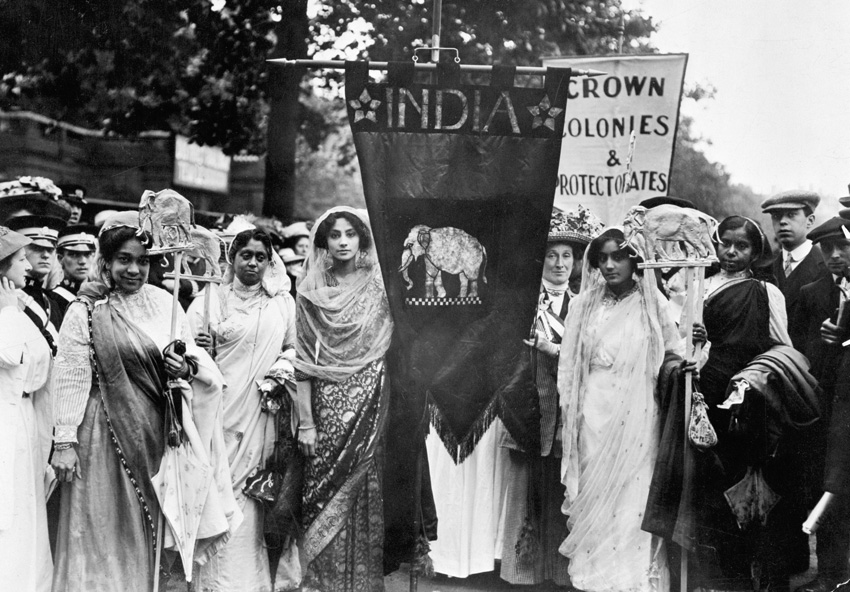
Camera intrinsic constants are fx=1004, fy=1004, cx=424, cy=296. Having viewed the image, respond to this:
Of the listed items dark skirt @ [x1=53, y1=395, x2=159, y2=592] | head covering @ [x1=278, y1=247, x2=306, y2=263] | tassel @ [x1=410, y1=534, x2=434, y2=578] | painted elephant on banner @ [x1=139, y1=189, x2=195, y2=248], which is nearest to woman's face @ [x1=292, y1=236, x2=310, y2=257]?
head covering @ [x1=278, y1=247, x2=306, y2=263]

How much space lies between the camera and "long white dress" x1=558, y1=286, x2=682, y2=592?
4.99m

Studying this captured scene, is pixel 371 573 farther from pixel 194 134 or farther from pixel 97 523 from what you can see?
pixel 194 134

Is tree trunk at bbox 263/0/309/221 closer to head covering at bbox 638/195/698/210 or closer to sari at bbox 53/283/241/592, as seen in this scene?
head covering at bbox 638/195/698/210

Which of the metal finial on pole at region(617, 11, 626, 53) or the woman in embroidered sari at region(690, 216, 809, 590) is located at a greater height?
the metal finial on pole at region(617, 11, 626, 53)

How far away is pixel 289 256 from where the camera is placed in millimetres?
7301

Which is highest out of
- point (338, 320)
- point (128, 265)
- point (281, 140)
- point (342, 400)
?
point (281, 140)

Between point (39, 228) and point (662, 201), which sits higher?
point (662, 201)

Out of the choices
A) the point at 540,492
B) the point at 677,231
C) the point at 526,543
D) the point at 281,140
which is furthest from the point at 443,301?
the point at 281,140

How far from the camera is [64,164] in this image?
403 inches

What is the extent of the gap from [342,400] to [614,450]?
140 cm

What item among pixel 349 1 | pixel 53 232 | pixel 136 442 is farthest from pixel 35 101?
pixel 136 442

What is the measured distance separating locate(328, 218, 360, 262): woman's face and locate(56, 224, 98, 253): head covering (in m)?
2.14

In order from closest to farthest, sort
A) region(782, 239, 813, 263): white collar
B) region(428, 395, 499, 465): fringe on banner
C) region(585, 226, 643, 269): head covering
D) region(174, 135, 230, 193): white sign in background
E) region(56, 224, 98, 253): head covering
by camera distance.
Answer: region(585, 226, 643, 269): head covering < region(428, 395, 499, 465): fringe on banner < region(782, 239, 813, 263): white collar < region(56, 224, 98, 253): head covering < region(174, 135, 230, 193): white sign in background

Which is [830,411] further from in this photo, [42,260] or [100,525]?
[42,260]
